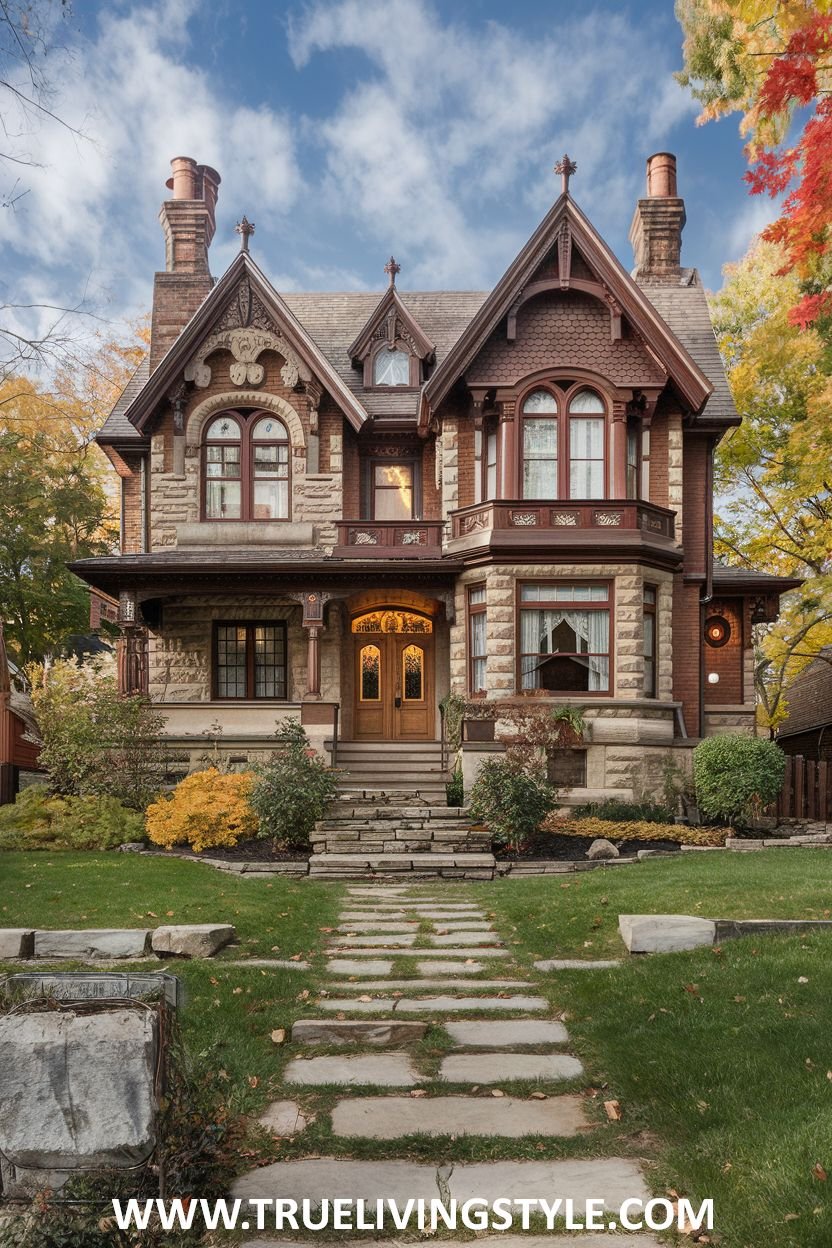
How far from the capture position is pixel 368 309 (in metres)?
25.0

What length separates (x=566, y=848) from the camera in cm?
1548

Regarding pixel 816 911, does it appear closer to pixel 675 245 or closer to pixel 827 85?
pixel 827 85

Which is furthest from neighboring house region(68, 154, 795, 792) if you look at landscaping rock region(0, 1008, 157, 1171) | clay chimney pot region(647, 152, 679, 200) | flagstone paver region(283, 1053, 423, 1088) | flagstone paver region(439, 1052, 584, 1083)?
landscaping rock region(0, 1008, 157, 1171)

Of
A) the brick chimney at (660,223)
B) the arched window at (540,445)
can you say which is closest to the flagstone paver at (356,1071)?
the arched window at (540,445)

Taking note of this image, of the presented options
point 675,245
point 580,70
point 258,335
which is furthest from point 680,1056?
point 675,245

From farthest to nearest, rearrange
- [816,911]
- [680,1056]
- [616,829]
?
[616,829]
[816,911]
[680,1056]

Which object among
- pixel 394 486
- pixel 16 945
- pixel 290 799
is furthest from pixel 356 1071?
pixel 394 486

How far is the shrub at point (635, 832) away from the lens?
16.2 m

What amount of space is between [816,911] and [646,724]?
1004 cm

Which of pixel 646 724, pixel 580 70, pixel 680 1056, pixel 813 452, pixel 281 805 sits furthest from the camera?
pixel 813 452

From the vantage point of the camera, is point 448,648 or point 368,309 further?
point 368,309

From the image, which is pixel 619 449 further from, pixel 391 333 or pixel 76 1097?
pixel 76 1097

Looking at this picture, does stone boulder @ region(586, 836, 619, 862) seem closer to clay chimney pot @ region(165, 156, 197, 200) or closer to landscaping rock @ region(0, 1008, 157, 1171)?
landscaping rock @ region(0, 1008, 157, 1171)

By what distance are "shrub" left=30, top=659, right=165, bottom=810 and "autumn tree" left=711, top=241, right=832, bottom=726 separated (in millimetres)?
16630
